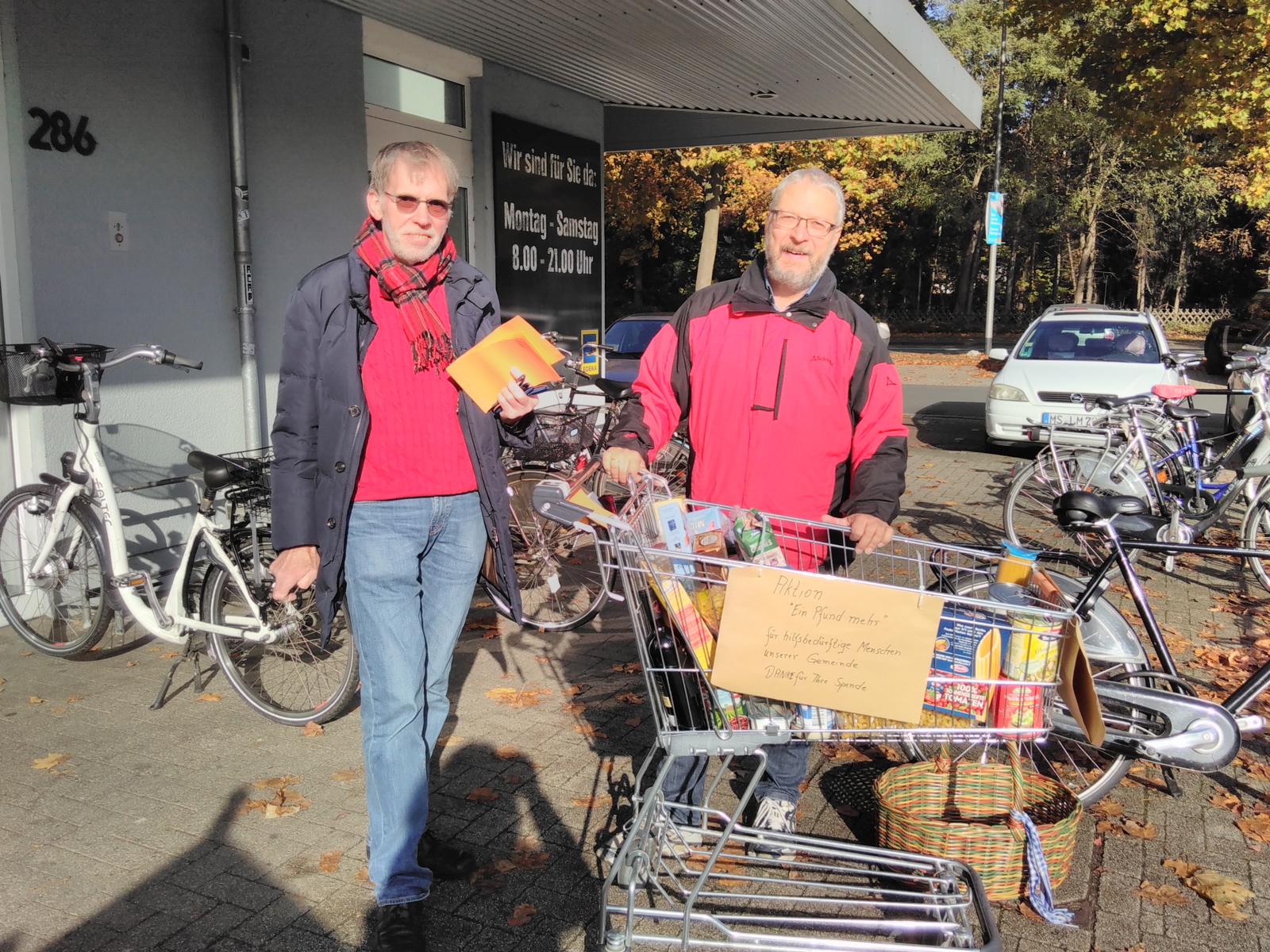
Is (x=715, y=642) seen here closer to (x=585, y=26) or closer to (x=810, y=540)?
(x=810, y=540)

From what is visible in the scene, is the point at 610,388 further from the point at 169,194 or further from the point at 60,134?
the point at 60,134

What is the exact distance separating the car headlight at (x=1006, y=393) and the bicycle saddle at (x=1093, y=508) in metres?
8.48

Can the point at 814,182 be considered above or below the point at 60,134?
below

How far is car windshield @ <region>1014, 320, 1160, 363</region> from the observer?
39.6 feet

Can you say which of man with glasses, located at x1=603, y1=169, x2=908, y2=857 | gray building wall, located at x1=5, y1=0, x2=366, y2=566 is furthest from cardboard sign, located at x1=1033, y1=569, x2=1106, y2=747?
gray building wall, located at x1=5, y1=0, x2=366, y2=566

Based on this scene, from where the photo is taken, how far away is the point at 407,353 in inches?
114

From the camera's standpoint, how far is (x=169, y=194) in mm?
6059

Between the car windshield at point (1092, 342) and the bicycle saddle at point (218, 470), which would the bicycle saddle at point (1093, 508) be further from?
the car windshield at point (1092, 342)

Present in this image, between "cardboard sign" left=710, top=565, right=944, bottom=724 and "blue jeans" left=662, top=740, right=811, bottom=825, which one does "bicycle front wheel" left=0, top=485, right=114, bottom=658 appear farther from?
"cardboard sign" left=710, top=565, right=944, bottom=724

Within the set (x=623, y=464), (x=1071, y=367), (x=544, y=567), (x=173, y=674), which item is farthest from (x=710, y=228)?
(x=623, y=464)

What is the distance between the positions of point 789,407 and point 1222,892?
205cm

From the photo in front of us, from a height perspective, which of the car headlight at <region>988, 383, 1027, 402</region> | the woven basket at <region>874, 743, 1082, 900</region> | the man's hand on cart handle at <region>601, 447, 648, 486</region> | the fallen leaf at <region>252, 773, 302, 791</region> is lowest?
the fallen leaf at <region>252, 773, 302, 791</region>

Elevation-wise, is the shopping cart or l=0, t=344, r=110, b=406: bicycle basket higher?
l=0, t=344, r=110, b=406: bicycle basket

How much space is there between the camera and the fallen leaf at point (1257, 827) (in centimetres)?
369
